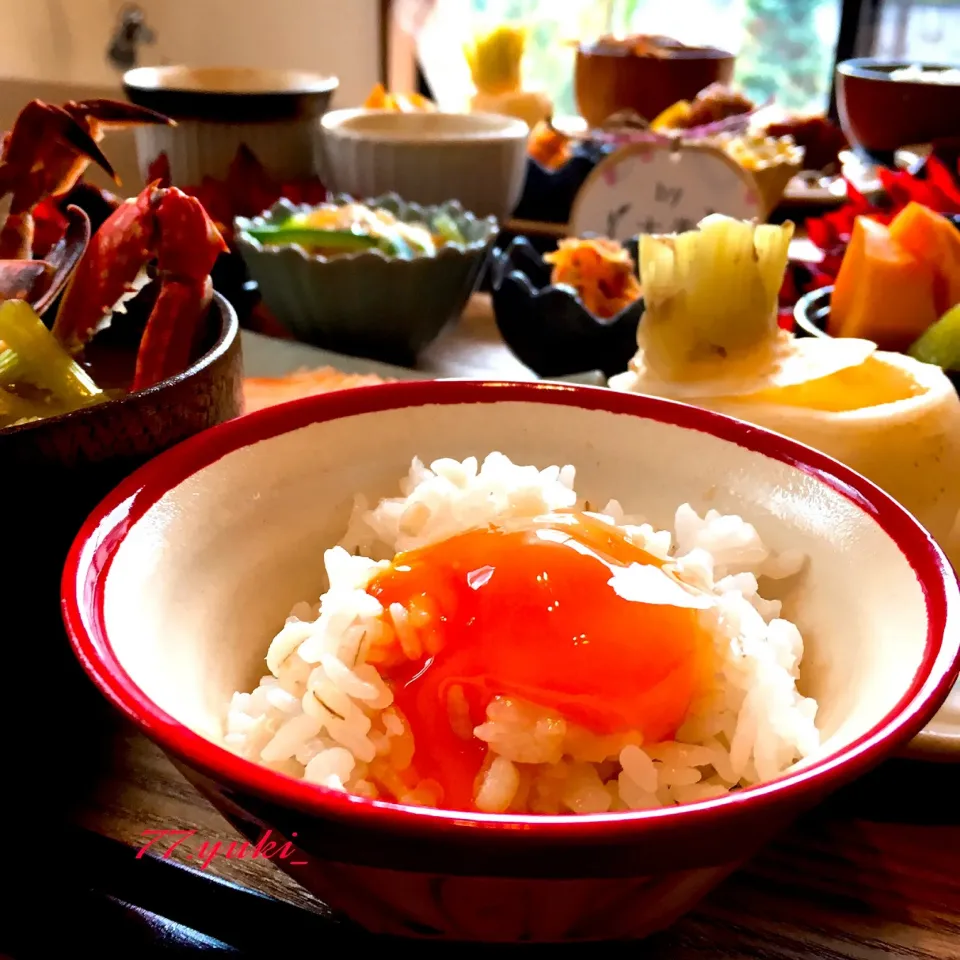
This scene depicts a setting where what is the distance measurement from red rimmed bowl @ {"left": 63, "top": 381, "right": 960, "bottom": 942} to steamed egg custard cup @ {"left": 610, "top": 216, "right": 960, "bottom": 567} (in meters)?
0.16

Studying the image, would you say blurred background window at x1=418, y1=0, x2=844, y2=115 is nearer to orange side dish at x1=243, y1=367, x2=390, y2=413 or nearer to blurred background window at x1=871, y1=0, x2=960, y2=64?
blurred background window at x1=871, y1=0, x2=960, y2=64

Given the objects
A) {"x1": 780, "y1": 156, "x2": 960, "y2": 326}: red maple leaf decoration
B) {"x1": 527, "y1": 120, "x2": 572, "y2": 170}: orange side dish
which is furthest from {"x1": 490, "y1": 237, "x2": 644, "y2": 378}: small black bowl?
{"x1": 527, "y1": 120, "x2": 572, "y2": 170}: orange side dish

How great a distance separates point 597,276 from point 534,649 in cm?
92

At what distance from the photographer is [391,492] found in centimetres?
80

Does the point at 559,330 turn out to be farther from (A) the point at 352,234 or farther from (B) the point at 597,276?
(A) the point at 352,234

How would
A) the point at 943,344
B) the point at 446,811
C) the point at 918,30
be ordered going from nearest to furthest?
the point at 446,811, the point at 943,344, the point at 918,30

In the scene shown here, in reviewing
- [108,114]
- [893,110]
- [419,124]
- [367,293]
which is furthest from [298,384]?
[893,110]

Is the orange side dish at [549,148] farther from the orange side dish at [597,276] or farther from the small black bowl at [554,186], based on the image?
the orange side dish at [597,276]

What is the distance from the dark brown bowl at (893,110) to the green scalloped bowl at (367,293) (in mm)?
1379

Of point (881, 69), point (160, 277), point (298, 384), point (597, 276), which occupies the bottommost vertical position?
point (298, 384)

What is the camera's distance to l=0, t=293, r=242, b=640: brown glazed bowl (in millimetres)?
645

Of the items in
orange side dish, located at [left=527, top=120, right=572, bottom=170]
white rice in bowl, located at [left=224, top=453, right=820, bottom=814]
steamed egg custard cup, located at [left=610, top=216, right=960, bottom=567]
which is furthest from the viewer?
orange side dish, located at [left=527, top=120, right=572, bottom=170]

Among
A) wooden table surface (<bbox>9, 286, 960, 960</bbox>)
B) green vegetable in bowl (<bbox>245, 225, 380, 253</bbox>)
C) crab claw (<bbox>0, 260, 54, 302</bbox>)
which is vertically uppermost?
crab claw (<bbox>0, 260, 54, 302</bbox>)

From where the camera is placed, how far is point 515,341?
1363 mm
